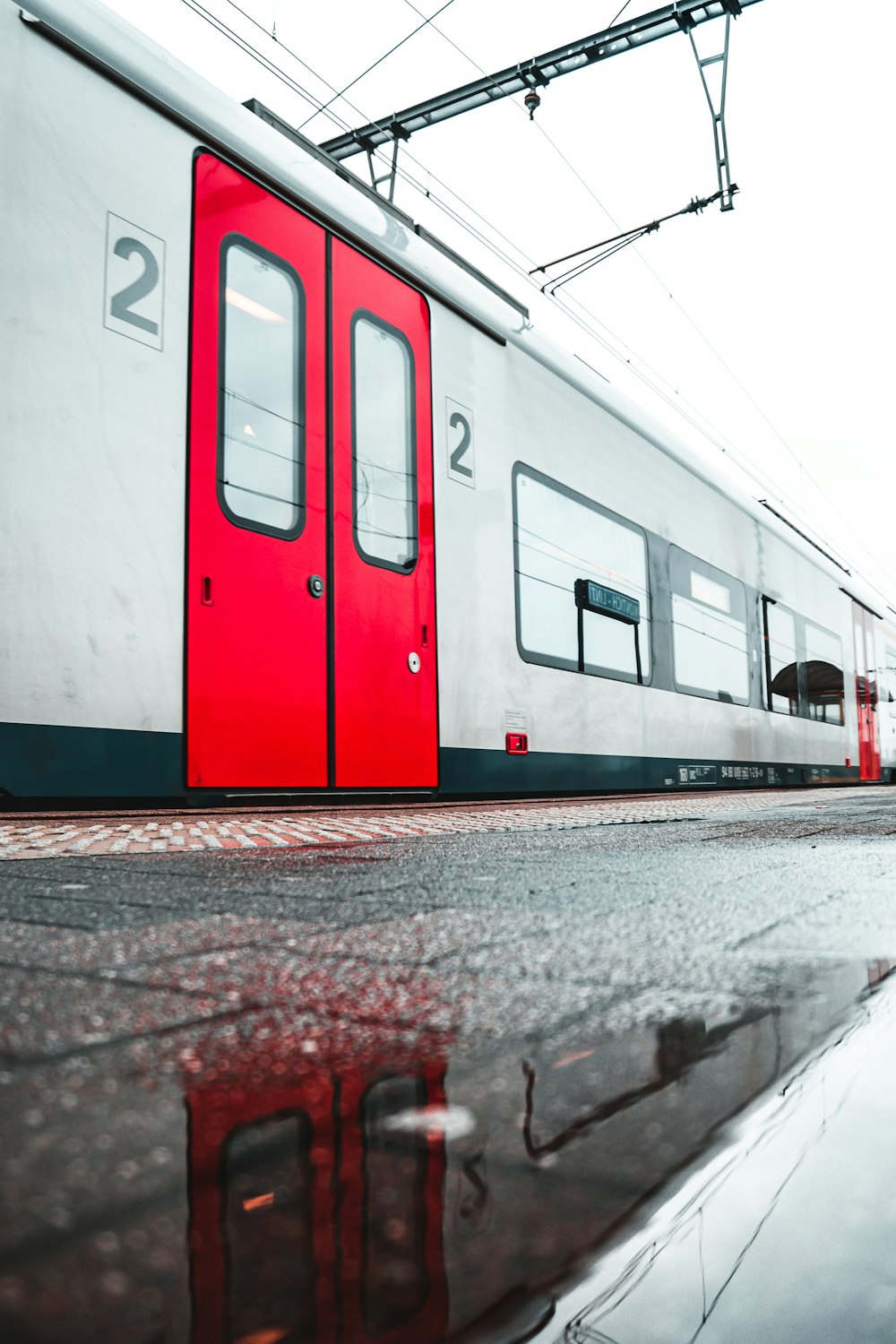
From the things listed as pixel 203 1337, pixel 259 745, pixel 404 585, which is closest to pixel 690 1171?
pixel 203 1337

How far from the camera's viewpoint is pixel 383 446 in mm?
3789

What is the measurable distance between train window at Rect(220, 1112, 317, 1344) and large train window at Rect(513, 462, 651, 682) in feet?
13.7

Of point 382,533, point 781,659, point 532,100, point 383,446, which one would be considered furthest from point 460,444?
point 781,659

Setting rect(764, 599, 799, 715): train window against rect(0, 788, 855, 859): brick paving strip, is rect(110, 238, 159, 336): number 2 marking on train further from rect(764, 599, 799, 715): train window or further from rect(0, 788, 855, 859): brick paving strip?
rect(764, 599, 799, 715): train window

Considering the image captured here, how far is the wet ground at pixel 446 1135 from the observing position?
0.23 meters

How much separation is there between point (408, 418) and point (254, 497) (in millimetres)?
996

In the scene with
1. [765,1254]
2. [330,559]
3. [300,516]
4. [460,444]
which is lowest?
[765,1254]

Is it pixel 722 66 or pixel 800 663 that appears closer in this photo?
pixel 722 66

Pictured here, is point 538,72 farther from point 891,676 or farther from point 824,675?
point 891,676

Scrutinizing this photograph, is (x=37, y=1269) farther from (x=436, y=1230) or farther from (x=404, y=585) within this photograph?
(x=404, y=585)

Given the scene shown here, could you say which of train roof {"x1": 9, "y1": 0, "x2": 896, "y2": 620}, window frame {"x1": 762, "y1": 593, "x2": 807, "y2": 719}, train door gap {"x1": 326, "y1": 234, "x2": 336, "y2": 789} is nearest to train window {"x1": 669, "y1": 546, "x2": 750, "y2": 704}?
window frame {"x1": 762, "y1": 593, "x2": 807, "y2": 719}

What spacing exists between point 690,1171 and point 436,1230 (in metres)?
0.09

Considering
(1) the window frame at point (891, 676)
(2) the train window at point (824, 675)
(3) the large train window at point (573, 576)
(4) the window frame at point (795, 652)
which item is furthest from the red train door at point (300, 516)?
(1) the window frame at point (891, 676)

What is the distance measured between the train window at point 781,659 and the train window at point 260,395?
533 cm
